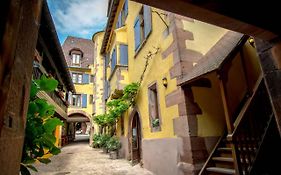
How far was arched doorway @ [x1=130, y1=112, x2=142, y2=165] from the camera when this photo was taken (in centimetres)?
804

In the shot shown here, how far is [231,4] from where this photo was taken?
1839 mm

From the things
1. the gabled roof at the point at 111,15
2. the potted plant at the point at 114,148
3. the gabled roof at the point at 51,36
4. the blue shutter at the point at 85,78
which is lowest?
the potted plant at the point at 114,148

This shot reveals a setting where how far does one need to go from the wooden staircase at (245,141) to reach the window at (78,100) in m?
20.4

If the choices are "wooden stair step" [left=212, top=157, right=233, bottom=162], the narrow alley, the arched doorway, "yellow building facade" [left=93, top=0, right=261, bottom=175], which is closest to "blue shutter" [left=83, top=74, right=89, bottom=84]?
the narrow alley

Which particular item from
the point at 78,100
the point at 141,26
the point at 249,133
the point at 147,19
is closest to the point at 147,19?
the point at 147,19

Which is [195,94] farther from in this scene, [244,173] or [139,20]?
[139,20]

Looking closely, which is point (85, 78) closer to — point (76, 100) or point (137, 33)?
point (76, 100)

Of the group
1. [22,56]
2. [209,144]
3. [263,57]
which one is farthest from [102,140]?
[22,56]

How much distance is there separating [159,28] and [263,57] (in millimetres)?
3918

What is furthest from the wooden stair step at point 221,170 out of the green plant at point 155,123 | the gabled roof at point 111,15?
the gabled roof at point 111,15

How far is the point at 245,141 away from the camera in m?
3.31

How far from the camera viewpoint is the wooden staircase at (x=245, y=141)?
319cm

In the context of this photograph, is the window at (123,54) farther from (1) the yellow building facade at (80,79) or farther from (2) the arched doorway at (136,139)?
(1) the yellow building facade at (80,79)

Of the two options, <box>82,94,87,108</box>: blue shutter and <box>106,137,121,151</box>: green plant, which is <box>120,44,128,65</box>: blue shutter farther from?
<box>82,94,87,108</box>: blue shutter
